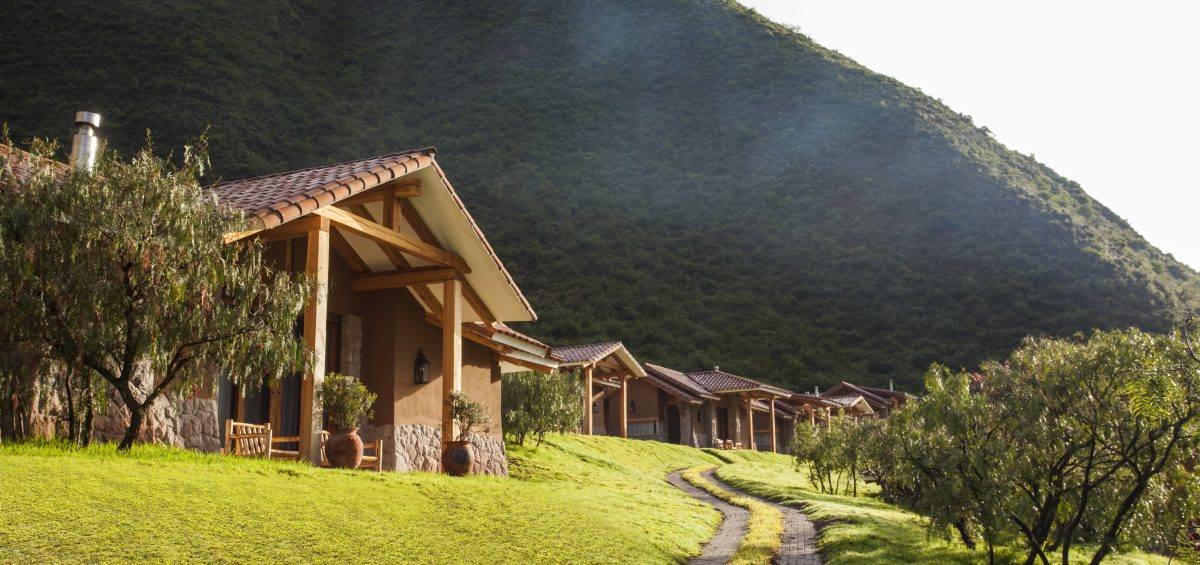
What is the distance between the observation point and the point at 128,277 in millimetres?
10047

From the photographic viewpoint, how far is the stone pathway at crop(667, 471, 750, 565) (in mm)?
12227

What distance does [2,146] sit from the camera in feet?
40.0

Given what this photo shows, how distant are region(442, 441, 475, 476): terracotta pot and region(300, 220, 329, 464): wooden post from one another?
8.73 ft

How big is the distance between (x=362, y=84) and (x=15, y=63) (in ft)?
98.7

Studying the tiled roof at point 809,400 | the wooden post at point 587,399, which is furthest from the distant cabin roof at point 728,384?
the wooden post at point 587,399

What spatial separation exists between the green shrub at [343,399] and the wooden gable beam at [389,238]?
2300 mm

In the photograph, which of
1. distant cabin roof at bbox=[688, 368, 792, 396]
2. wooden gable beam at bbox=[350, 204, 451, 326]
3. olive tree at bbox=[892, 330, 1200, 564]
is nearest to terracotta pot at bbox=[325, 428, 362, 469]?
wooden gable beam at bbox=[350, 204, 451, 326]

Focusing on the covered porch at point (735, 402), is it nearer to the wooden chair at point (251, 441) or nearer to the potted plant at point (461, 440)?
the potted plant at point (461, 440)

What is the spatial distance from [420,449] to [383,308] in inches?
99.9

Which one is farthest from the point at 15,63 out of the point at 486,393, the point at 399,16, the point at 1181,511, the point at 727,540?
the point at 1181,511

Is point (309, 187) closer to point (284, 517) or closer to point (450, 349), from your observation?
point (450, 349)

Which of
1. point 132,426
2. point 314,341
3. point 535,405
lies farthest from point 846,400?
point 132,426

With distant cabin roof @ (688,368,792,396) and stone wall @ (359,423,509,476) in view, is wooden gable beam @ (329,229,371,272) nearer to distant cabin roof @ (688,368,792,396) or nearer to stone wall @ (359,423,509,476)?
stone wall @ (359,423,509,476)

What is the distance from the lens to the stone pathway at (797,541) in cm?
1278
